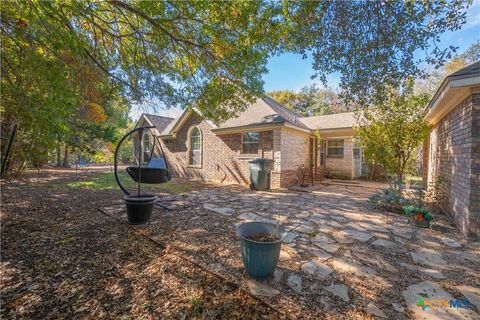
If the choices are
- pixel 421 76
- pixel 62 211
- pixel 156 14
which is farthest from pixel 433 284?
pixel 62 211

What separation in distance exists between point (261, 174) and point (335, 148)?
6821 millimetres

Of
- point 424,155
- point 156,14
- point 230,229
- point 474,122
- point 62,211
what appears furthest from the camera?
point 424,155

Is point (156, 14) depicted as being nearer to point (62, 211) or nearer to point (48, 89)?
point (48, 89)

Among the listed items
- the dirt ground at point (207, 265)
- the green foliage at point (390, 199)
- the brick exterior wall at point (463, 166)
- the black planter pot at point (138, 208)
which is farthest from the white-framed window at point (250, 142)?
the brick exterior wall at point (463, 166)

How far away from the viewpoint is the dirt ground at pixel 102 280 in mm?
1978

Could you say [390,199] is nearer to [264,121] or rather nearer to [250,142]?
[264,121]

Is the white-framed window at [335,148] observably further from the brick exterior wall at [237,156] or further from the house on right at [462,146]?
the house on right at [462,146]

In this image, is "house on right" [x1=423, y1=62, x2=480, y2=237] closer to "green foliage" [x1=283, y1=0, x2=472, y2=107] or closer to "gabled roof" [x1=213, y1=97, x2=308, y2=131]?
"green foliage" [x1=283, y1=0, x2=472, y2=107]

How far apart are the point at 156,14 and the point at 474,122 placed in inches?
259

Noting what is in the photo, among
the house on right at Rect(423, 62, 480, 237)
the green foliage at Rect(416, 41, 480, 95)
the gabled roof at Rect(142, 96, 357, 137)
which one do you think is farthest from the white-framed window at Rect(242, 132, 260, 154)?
the green foliage at Rect(416, 41, 480, 95)

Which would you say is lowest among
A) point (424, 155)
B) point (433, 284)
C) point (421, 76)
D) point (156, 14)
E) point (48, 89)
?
point (433, 284)

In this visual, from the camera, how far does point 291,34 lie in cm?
472

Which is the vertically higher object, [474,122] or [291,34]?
[291,34]

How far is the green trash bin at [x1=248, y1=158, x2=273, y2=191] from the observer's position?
8484mm
